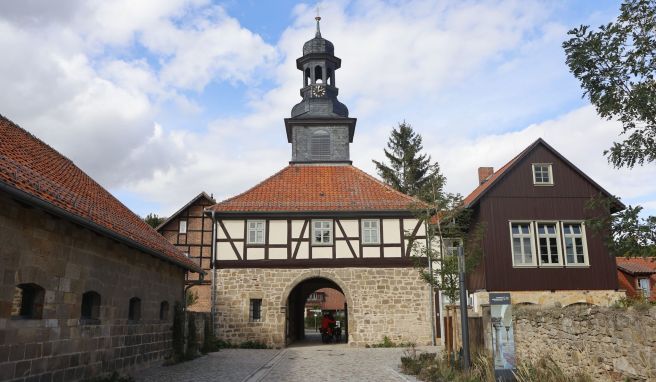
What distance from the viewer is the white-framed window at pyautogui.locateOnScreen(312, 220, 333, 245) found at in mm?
21078

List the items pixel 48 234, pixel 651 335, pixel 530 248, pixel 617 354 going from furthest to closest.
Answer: pixel 530 248 → pixel 48 234 → pixel 617 354 → pixel 651 335

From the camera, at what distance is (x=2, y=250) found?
23.8 feet

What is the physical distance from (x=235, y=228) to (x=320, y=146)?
22.0ft

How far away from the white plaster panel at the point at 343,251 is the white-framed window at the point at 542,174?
752 centimetres

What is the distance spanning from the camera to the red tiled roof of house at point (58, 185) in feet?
26.0

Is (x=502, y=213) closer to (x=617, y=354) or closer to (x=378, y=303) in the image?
(x=378, y=303)

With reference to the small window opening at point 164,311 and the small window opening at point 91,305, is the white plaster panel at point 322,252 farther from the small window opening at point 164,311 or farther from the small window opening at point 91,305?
the small window opening at point 91,305

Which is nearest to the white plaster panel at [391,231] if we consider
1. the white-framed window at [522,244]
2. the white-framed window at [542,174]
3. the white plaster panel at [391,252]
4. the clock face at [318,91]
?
the white plaster panel at [391,252]

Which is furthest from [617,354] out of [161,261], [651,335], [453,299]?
[161,261]

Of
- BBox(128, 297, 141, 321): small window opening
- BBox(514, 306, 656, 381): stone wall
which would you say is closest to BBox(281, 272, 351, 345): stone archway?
BBox(128, 297, 141, 321): small window opening

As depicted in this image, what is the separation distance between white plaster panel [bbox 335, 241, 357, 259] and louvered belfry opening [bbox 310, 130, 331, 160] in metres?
5.89

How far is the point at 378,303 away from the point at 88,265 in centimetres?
1284

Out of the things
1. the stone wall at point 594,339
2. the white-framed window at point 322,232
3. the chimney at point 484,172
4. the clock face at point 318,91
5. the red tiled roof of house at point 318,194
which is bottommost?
the stone wall at point 594,339

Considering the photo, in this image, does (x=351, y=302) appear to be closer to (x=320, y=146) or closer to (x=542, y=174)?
(x=320, y=146)
